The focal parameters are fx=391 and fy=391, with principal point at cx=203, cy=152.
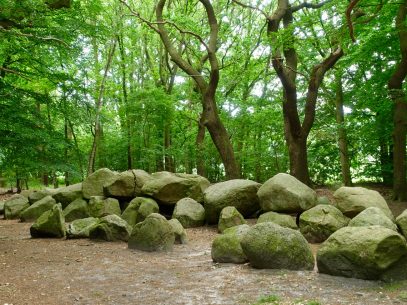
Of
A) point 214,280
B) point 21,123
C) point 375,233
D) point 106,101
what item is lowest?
point 214,280

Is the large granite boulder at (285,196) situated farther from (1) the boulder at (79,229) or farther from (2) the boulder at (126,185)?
(1) the boulder at (79,229)

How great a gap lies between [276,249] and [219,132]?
7.34m

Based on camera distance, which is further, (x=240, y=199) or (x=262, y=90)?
(x=262, y=90)

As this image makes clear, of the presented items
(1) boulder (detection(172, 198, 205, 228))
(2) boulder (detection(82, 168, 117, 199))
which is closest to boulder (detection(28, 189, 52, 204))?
(2) boulder (detection(82, 168, 117, 199))

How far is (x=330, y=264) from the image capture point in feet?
17.4

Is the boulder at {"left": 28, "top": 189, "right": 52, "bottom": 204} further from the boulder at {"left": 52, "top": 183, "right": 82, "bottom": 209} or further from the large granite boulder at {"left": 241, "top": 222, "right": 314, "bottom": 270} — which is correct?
the large granite boulder at {"left": 241, "top": 222, "right": 314, "bottom": 270}

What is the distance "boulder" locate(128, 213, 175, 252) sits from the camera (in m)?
7.37

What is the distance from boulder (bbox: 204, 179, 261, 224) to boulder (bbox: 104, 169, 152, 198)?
7.30 feet

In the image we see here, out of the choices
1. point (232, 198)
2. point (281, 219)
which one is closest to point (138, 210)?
point (232, 198)

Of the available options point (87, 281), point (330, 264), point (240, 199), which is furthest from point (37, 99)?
point (330, 264)

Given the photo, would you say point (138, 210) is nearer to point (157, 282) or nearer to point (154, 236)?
point (154, 236)

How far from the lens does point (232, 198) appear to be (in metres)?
9.98

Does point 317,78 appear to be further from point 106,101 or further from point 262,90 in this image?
point 106,101

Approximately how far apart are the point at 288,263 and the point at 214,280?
1.13 meters
